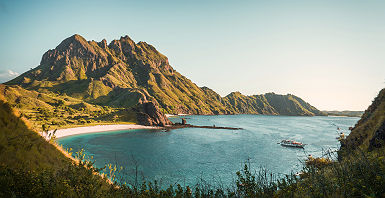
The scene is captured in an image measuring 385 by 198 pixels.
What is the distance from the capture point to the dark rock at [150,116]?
137 meters

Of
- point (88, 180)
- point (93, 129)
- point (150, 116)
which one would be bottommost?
point (93, 129)

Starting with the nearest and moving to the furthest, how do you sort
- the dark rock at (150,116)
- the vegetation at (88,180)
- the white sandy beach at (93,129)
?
the vegetation at (88,180), the white sandy beach at (93,129), the dark rock at (150,116)

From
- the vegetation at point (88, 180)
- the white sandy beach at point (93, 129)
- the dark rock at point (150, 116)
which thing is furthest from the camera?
the dark rock at point (150, 116)

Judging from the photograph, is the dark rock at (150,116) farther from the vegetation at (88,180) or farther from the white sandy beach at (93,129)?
the vegetation at (88,180)

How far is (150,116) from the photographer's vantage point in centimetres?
14112

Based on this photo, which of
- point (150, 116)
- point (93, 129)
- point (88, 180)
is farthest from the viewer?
point (150, 116)

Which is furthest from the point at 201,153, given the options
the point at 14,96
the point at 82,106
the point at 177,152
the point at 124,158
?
the point at 14,96

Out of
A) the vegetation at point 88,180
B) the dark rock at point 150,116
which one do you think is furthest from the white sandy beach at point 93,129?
the vegetation at point 88,180

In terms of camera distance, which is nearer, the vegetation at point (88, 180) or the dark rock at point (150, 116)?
the vegetation at point (88, 180)

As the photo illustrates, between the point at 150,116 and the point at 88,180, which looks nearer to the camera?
the point at 88,180

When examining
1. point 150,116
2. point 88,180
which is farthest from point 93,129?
point 88,180

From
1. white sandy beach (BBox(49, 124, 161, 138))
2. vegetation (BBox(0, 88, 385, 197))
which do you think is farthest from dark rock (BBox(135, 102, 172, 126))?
vegetation (BBox(0, 88, 385, 197))

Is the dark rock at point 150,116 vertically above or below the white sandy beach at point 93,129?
above

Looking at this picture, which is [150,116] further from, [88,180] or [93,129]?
[88,180]
